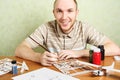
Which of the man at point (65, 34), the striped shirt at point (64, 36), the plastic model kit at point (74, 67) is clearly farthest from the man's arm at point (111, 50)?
the plastic model kit at point (74, 67)

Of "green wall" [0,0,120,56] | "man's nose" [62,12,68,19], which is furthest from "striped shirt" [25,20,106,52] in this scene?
"green wall" [0,0,120,56]

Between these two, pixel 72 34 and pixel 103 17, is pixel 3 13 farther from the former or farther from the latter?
pixel 103 17

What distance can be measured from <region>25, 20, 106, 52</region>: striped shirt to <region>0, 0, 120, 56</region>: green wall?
14.7 inches

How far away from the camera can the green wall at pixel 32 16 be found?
2121 millimetres

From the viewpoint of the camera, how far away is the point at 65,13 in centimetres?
174

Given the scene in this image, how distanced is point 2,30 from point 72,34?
0.81m

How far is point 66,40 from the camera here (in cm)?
184

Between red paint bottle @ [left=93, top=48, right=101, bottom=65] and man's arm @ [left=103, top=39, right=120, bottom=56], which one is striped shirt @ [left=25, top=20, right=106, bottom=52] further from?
red paint bottle @ [left=93, top=48, right=101, bottom=65]

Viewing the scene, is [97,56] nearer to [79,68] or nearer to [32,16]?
[79,68]

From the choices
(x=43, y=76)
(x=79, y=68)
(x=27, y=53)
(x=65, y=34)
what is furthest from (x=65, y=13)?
(x=43, y=76)

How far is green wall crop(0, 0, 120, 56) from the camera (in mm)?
2121

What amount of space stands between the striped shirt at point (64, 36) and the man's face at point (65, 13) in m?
0.08

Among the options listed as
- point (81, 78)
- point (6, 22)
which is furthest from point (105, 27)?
point (81, 78)

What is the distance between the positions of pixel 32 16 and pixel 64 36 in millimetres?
536
